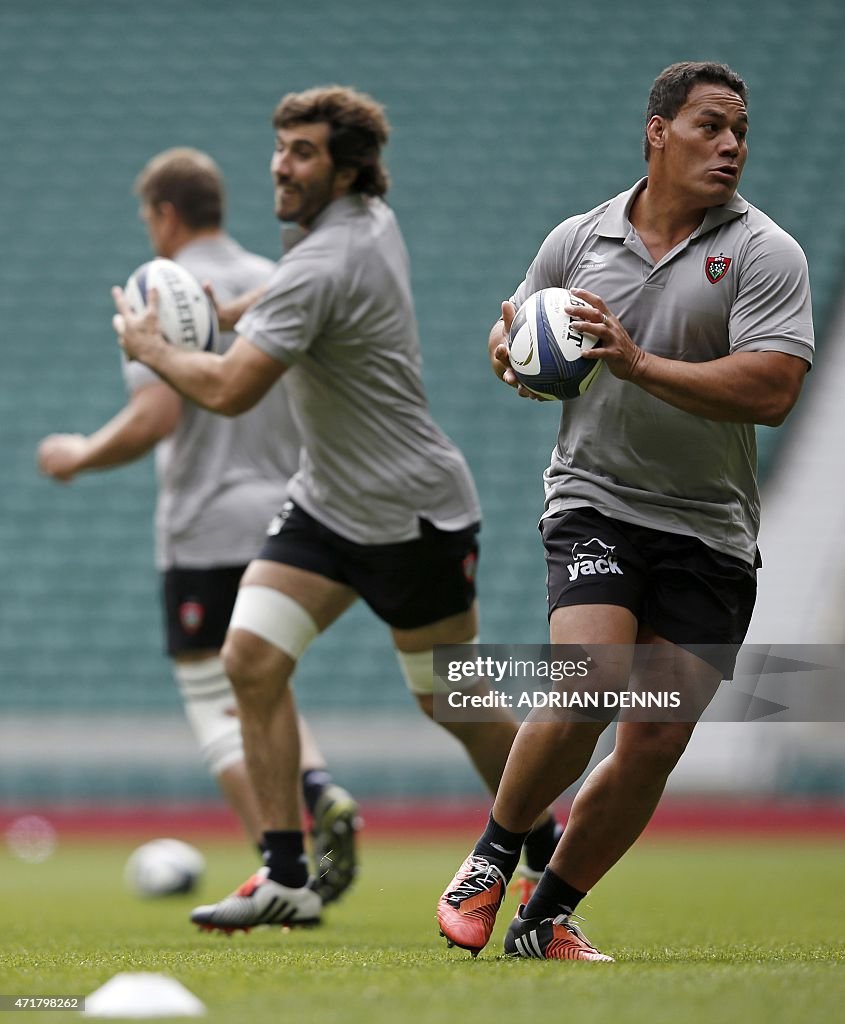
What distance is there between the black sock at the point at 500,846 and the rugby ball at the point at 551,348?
959 mm

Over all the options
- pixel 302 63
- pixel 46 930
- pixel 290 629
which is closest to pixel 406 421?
pixel 290 629

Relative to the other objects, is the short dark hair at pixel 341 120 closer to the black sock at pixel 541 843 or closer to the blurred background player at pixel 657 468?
the blurred background player at pixel 657 468

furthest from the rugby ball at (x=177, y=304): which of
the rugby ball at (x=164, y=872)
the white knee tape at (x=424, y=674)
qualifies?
the rugby ball at (x=164, y=872)

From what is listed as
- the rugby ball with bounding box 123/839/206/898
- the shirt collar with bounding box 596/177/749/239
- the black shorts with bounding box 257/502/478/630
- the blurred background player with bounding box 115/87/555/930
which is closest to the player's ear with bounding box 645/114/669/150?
the shirt collar with bounding box 596/177/749/239

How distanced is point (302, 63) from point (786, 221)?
13.8 ft

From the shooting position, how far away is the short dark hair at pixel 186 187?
5.94 metres

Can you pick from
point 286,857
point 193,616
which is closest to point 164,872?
point 193,616

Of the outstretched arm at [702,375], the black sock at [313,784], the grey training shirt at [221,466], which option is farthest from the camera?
the grey training shirt at [221,466]

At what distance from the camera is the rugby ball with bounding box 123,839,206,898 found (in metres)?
6.59

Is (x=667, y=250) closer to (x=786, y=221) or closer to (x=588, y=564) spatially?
(x=588, y=564)

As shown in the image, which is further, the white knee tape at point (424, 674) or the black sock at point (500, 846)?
the white knee tape at point (424, 674)

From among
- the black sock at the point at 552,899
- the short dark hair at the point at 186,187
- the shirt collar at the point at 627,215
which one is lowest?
the black sock at the point at 552,899

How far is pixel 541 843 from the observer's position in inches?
189

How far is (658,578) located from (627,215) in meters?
0.84
